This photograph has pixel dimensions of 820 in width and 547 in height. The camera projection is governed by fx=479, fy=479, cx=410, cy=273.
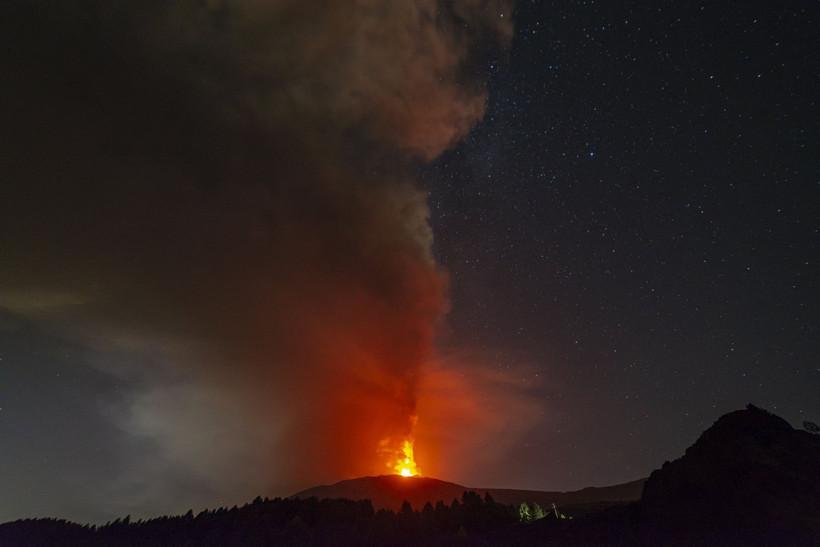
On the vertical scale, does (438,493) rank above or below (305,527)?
above

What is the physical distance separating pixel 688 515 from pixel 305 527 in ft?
230

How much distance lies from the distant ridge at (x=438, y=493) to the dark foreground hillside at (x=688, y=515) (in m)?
68.3

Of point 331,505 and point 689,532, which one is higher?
point 331,505

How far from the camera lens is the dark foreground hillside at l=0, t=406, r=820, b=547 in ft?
172

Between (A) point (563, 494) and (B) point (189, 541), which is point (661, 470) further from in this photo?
(A) point (563, 494)

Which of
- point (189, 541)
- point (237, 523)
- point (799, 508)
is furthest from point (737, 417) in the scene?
point (189, 541)

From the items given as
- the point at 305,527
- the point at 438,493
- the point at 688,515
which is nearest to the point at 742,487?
the point at 688,515

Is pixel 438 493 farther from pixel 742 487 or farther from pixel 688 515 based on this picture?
pixel 742 487

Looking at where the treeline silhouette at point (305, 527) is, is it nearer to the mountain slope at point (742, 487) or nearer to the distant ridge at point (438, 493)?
the mountain slope at point (742, 487)

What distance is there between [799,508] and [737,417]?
590 inches

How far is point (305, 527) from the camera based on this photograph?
96.1 meters

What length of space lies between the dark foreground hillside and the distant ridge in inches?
2691

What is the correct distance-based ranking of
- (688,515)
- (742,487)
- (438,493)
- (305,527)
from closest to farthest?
(742,487) < (688,515) < (305,527) < (438,493)

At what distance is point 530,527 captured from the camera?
70.5 m
